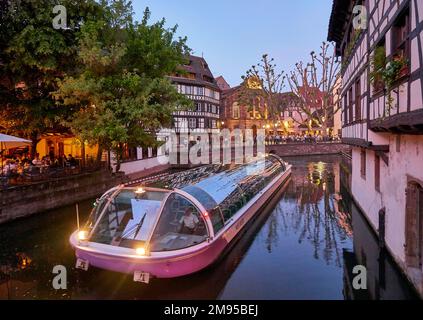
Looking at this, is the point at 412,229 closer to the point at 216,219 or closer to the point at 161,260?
the point at 216,219

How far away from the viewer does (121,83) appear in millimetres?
17562

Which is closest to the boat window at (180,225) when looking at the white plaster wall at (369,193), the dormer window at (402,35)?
the white plaster wall at (369,193)

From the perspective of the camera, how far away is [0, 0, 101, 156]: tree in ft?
54.0

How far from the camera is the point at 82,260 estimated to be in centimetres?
893

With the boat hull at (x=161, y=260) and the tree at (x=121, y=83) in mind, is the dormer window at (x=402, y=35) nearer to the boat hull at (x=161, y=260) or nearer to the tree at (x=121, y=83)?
the boat hull at (x=161, y=260)

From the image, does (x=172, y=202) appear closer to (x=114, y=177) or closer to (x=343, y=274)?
(x=343, y=274)

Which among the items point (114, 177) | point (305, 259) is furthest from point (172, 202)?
point (114, 177)

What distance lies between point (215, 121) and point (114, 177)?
128 ft

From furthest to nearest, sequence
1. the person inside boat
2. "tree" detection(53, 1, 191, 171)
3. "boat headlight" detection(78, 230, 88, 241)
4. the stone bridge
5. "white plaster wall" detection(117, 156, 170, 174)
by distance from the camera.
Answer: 1. the stone bridge
2. "white plaster wall" detection(117, 156, 170, 174)
3. "tree" detection(53, 1, 191, 171)
4. the person inside boat
5. "boat headlight" detection(78, 230, 88, 241)

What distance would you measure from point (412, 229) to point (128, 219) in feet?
21.8

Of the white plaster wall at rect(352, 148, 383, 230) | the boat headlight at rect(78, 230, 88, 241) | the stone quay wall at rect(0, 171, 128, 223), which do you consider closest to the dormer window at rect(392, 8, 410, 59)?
the white plaster wall at rect(352, 148, 383, 230)

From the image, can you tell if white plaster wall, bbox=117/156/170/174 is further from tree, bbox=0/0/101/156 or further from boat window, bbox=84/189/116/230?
boat window, bbox=84/189/116/230

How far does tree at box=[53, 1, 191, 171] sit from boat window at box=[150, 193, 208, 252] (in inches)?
340

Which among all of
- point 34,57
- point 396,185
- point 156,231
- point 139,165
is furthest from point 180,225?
point 139,165
